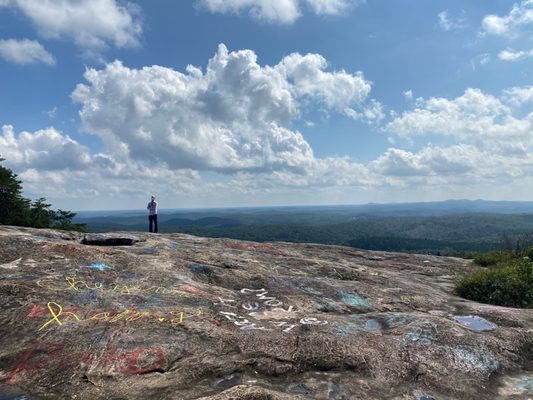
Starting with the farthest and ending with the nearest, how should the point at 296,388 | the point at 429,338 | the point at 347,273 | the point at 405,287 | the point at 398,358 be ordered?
the point at 347,273
the point at 405,287
the point at 429,338
the point at 398,358
the point at 296,388

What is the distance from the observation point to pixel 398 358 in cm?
887

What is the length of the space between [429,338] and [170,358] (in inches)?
247

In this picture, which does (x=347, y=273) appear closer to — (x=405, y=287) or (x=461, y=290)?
(x=405, y=287)

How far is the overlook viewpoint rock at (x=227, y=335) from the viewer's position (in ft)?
25.1

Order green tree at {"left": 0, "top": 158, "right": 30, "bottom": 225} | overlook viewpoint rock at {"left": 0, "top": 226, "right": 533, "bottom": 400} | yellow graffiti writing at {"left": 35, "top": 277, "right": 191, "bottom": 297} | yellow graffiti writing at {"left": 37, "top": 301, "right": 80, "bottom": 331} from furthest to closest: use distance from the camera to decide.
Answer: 1. green tree at {"left": 0, "top": 158, "right": 30, "bottom": 225}
2. yellow graffiti writing at {"left": 35, "top": 277, "right": 191, "bottom": 297}
3. yellow graffiti writing at {"left": 37, "top": 301, "right": 80, "bottom": 331}
4. overlook viewpoint rock at {"left": 0, "top": 226, "right": 533, "bottom": 400}

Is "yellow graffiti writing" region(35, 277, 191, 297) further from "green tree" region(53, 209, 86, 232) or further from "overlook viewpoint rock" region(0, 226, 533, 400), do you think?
"green tree" region(53, 209, 86, 232)

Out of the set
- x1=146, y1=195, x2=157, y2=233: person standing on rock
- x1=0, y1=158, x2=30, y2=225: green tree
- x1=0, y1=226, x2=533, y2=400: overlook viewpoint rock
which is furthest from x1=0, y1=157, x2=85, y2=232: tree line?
x1=0, y1=226, x2=533, y2=400: overlook viewpoint rock

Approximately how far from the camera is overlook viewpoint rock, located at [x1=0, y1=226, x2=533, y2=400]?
301 inches

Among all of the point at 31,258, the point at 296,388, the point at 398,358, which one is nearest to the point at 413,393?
the point at 398,358

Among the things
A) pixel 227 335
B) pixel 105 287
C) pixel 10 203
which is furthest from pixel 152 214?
pixel 10 203

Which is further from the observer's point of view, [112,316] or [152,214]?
[152,214]

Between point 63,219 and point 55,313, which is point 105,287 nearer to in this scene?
point 55,313

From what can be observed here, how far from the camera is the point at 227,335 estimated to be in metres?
9.39

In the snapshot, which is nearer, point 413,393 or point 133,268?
point 413,393
